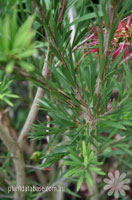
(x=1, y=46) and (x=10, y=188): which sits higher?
(x=1, y=46)

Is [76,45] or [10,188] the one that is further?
[10,188]

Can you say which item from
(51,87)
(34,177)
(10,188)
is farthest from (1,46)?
(34,177)

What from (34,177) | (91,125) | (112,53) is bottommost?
(34,177)

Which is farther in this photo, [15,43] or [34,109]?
[34,109]

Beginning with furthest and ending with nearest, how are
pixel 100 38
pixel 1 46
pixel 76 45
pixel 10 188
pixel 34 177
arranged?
pixel 34 177 → pixel 10 188 → pixel 76 45 → pixel 100 38 → pixel 1 46

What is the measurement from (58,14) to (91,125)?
190 mm

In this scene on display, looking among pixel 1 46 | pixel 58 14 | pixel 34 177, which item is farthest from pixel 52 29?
pixel 34 177

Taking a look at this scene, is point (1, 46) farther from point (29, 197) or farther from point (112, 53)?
point (29, 197)

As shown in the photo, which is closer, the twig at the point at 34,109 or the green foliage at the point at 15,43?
the green foliage at the point at 15,43

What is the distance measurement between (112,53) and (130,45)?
1.4 inches

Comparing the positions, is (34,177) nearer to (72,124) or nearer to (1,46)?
(72,124)

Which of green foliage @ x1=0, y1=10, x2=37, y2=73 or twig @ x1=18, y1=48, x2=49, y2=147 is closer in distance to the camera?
green foliage @ x1=0, y1=10, x2=37, y2=73

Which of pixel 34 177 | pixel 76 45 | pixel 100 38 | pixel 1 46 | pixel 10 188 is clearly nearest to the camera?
pixel 1 46

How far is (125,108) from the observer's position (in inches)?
13.0
